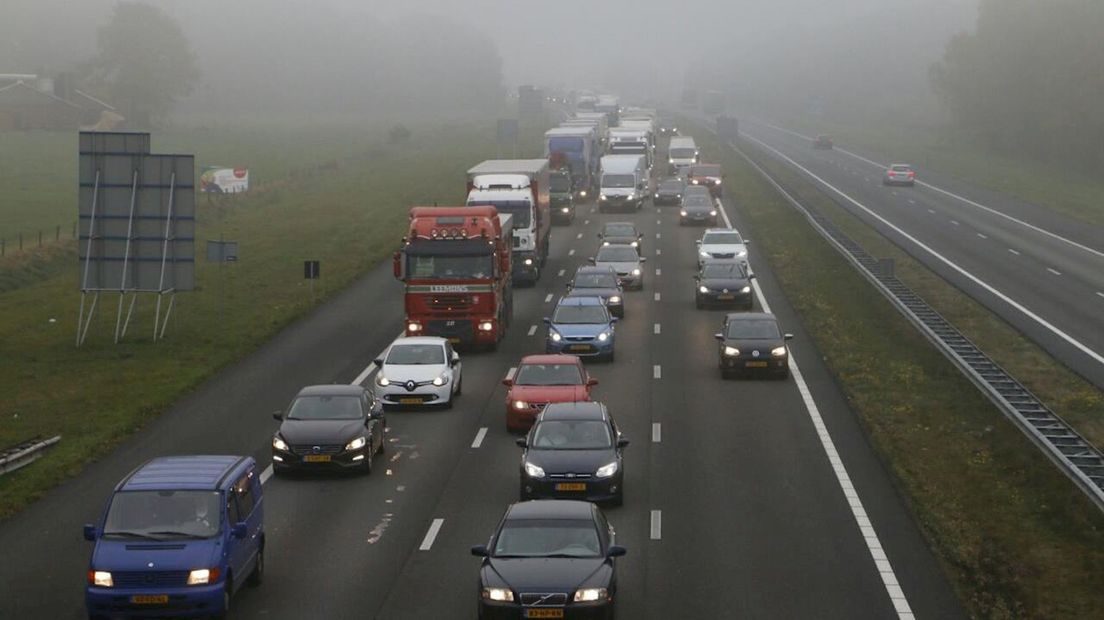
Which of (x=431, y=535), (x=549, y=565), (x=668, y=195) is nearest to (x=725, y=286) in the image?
(x=431, y=535)

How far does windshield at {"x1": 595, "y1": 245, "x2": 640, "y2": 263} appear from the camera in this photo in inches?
2147

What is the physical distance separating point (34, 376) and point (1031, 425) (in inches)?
961

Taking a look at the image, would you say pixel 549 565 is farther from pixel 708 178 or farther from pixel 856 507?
pixel 708 178

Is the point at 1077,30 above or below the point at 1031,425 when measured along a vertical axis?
above

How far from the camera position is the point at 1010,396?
99.5 feet

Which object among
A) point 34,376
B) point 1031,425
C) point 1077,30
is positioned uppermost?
point 1077,30

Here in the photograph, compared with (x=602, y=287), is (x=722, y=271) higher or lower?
higher

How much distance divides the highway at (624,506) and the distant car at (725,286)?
276 inches

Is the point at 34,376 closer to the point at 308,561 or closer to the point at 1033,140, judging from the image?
the point at 308,561

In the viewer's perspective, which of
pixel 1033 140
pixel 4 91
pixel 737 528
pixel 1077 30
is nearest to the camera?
pixel 737 528

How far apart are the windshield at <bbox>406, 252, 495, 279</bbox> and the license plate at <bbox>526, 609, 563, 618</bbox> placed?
24110 mm

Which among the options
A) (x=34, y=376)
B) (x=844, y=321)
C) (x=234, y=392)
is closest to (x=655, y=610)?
(x=234, y=392)

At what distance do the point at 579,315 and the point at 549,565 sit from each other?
75.1 feet

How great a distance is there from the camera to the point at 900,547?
2231 cm
